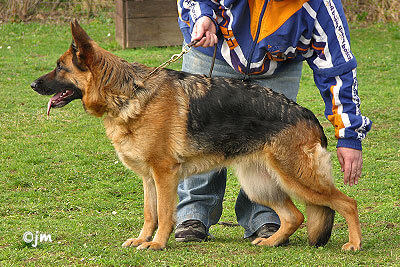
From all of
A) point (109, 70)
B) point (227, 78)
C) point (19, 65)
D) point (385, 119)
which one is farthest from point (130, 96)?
point (19, 65)

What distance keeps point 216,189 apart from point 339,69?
1.44 meters

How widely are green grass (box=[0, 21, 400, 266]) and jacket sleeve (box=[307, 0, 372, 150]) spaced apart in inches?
34.1

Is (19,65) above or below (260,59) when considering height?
below

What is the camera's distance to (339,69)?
4.61 m

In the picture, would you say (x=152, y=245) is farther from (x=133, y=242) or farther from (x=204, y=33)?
(x=204, y=33)

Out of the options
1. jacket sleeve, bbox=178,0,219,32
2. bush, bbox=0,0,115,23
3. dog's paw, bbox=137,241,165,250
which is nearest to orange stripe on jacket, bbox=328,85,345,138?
jacket sleeve, bbox=178,0,219,32

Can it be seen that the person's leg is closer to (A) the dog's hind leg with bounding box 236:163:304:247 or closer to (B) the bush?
(A) the dog's hind leg with bounding box 236:163:304:247

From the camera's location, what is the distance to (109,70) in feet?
14.5

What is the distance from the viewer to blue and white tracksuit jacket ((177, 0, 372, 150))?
456cm

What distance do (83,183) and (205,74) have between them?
2.16 meters

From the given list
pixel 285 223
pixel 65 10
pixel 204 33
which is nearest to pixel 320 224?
pixel 285 223

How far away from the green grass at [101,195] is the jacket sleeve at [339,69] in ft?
2.84

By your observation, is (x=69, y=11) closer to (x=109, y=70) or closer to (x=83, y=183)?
(x=83, y=183)

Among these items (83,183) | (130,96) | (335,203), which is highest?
(130,96)
